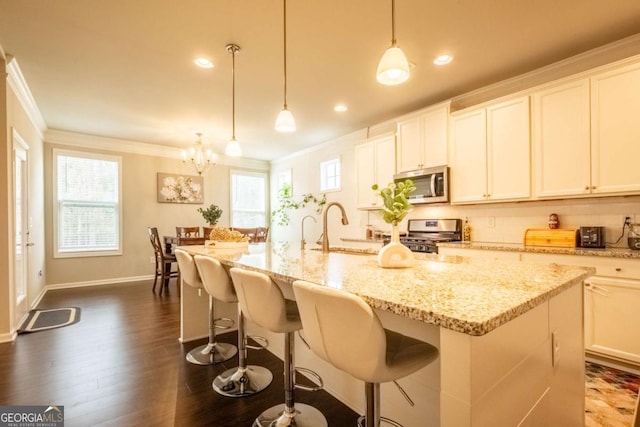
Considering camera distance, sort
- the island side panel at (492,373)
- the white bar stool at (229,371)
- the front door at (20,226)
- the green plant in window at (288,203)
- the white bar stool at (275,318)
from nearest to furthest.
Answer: the island side panel at (492,373)
the white bar stool at (275,318)
the white bar stool at (229,371)
the front door at (20,226)
the green plant in window at (288,203)

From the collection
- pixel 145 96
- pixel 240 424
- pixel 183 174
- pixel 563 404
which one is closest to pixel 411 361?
pixel 563 404

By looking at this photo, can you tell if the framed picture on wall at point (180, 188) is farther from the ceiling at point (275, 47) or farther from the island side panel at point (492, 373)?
the island side panel at point (492, 373)

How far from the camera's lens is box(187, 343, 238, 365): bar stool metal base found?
2.50 metres

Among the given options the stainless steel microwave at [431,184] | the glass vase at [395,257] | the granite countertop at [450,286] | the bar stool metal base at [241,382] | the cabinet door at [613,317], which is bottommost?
the bar stool metal base at [241,382]

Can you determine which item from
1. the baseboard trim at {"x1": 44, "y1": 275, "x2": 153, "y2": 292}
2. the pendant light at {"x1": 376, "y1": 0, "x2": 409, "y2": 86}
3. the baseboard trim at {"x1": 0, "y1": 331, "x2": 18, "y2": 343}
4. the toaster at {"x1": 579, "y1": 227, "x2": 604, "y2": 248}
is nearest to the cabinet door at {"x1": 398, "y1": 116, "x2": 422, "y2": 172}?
the toaster at {"x1": 579, "y1": 227, "x2": 604, "y2": 248}

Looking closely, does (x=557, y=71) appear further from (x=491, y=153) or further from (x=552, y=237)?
(x=552, y=237)

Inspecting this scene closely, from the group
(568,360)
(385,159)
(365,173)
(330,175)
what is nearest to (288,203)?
(330,175)

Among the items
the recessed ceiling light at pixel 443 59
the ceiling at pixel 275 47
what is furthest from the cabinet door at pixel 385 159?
the recessed ceiling light at pixel 443 59

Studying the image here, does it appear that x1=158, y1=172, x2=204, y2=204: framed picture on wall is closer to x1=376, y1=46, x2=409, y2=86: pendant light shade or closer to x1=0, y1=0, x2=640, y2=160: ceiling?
x1=0, y1=0, x2=640, y2=160: ceiling

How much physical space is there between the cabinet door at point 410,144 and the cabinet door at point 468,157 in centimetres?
44

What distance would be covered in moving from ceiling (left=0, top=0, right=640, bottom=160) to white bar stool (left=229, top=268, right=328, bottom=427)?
1.94m

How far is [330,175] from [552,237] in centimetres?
364

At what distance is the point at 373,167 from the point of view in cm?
444

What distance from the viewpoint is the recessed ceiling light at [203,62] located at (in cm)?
287
